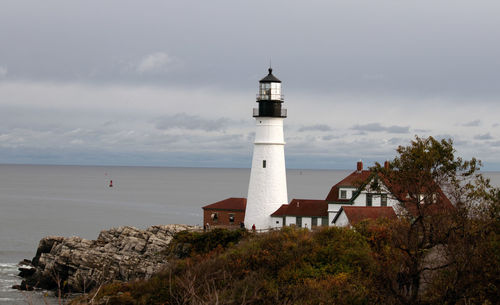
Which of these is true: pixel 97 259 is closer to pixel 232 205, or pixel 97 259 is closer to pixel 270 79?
pixel 232 205

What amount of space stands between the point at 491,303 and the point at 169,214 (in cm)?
7043

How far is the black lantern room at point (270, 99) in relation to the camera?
36250 millimetres

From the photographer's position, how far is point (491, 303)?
14.0 meters

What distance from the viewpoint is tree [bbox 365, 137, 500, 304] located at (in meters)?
14.3

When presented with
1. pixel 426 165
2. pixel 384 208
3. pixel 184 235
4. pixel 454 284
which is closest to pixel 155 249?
pixel 184 235

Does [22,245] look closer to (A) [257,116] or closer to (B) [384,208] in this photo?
(A) [257,116]

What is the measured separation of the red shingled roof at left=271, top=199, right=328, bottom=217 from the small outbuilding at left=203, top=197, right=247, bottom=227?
192 inches

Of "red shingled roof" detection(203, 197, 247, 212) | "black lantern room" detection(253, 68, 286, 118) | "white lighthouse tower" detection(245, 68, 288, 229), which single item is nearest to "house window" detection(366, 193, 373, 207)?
"white lighthouse tower" detection(245, 68, 288, 229)

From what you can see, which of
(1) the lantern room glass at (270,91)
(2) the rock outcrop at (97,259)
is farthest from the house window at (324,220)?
(2) the rock outcrop at (97,259)

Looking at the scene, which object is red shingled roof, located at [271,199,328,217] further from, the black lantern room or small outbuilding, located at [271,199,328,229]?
the black lantern room

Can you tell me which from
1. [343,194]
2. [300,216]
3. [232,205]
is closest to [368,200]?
[343,194]

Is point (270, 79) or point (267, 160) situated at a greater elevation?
point (270, 79)

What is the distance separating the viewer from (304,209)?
3631cm

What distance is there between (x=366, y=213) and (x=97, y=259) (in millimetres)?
16291
